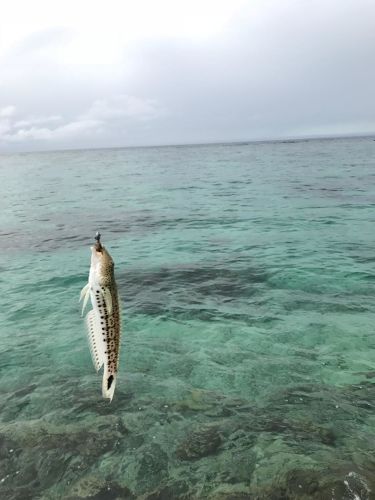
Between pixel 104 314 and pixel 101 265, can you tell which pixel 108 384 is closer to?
pixel 104 314

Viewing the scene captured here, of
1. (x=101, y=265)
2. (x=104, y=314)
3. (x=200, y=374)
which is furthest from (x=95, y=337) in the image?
(x=200, y=374)

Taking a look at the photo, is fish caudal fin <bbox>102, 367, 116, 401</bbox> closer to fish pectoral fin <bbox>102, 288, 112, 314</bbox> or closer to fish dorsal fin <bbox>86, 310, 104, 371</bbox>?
fish dorsal fin <bbox>86, 310, 104, 371</bbox>

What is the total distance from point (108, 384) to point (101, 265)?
1.83 m

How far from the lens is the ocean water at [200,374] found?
7652 millimetres

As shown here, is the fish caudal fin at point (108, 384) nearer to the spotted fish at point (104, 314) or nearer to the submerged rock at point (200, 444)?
the spotted fish at point (104, 314)

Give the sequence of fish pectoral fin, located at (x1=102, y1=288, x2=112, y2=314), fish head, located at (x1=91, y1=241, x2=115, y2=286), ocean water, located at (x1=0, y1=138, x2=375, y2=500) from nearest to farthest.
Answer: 1. fish head, located at (x1=91, y1=241, x2=115, y2=286)
2. fish pectoral fin, located at (x1=102, y1=288, x2=112, y2=314)
3. ocean water, located at (x1=0, y1=138, x2=375, y2=500)

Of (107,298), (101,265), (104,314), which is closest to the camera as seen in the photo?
(101,265)

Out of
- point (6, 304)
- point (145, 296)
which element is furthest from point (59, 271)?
point (145, 296)

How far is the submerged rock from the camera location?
8.12 m

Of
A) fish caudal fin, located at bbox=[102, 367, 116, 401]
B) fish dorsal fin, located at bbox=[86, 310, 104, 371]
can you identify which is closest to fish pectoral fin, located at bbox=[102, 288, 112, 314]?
fish dorsal fin, located at bbox=[86, 310, 104, 371]

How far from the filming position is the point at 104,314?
572 cm

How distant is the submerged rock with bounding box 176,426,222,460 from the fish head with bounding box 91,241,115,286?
4.39 metres

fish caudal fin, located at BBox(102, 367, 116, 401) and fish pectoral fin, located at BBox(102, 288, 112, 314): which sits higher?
fish pectoral fin, located at BBox(102, 288, 112, 314)

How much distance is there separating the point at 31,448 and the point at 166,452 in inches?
102
